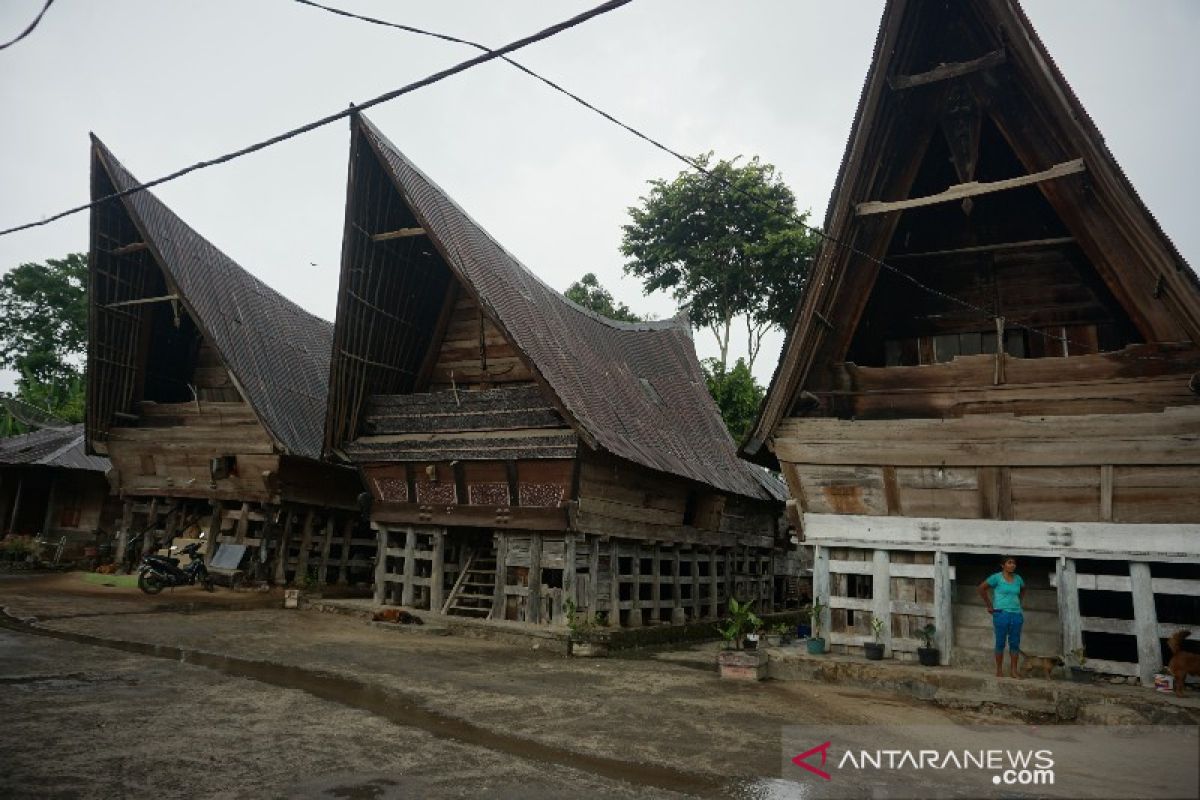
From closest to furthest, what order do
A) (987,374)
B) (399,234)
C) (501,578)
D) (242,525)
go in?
1. (987,374)
2. (501,578)
3. (399,234)
4. (242,525)

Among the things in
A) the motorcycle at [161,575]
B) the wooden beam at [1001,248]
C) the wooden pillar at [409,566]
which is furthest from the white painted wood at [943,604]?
the motorcycle at [161,575]

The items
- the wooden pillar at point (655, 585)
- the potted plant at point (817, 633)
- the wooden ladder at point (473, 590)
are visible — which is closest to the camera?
the potted plant at point (817, 633)

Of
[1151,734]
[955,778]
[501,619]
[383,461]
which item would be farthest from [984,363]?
[383,461]

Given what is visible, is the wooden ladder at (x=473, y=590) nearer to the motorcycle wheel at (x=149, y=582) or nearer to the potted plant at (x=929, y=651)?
the motorcycle wheel at (x=149, y=582)

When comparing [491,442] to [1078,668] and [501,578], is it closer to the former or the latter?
[501,578]

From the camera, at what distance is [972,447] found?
9.27 meters

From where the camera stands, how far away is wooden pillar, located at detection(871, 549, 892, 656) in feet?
31.1

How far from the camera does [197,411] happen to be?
18828mm

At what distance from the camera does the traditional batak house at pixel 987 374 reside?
8320 millimetres

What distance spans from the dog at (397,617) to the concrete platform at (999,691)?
21.2 feet

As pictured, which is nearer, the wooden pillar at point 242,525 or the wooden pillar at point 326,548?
the wooden pillar at point 242,525

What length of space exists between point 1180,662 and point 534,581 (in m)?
9.03

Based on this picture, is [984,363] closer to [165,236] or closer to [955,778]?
[955,778]

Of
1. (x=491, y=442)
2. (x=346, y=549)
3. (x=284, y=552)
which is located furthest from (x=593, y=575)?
(x=346, y=549)
